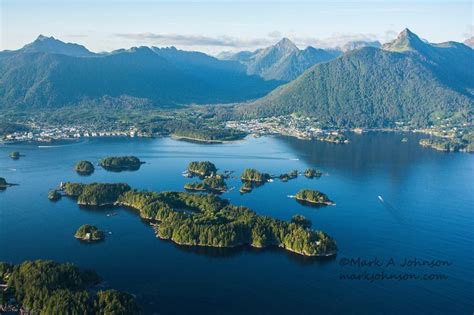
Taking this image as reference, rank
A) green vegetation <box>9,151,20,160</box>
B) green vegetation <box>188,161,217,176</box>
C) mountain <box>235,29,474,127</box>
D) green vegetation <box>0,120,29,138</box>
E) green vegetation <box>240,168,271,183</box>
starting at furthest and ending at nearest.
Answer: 1. mountain <box>235,29,474,127</box>
2. green vegetation <box>0,120,29,138</box>
3. green vegetation <box>9,151,20,160</box>
4. green vegetation <box>188,161,217,176</box>
5. green vegetation <box>240,168,271,183</box>

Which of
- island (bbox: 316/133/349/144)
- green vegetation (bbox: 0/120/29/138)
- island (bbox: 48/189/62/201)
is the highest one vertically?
island (bbox: 316/133/349/144)

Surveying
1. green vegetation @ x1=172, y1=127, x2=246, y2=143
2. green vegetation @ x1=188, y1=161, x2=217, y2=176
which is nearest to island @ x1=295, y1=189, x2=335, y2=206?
green vegetation @ x1=188, y1=161, x2=217, y2=176

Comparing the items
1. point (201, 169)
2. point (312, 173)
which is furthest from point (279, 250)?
point (201, 169)

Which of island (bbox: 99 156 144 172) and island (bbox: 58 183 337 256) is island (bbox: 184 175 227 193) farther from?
island (bbox: 99 156 144 172)

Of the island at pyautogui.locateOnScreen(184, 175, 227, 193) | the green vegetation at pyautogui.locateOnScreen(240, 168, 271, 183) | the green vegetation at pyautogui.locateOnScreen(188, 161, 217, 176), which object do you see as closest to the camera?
the island at pyautogui.locateOnScreen(184, 175, 227, 193)

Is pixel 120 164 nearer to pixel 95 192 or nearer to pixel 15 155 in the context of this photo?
pixel 15 155

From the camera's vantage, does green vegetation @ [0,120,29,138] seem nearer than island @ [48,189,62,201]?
No

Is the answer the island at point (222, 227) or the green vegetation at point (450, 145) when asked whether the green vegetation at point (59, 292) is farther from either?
the green vegetation at point (450, 145)
